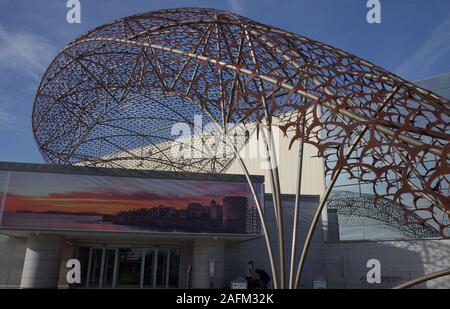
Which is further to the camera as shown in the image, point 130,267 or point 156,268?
point 156,268

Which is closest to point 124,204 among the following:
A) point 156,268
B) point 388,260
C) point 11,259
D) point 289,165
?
point 156,268

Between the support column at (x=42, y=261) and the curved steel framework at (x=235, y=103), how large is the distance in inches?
332

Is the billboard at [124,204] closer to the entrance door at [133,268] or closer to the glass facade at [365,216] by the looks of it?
the entrance door at [133,268]

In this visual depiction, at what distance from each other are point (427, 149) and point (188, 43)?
9684 millimetres

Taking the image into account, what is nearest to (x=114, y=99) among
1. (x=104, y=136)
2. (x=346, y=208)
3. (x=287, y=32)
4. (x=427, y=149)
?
(x=104, y=136)

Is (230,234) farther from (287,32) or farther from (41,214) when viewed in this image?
(287,32)

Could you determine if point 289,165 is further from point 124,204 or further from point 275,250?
point 124,204

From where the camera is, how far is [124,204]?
65.7 feet

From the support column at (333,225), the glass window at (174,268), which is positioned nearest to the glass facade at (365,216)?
the support column at (333,225)

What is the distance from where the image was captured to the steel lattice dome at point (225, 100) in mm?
7559

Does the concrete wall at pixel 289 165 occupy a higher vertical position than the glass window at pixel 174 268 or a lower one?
higher

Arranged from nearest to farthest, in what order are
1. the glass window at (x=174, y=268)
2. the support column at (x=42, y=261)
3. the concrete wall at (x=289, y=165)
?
1. the support column at (x=42, y=261)
2. the glass window at (x=174, y=268)
3. the concrete wall at (x=289, y=165)

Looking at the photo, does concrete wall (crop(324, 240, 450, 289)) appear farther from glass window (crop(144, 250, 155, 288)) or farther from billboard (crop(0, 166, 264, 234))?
glass window (crop(144, 250, 155, 288))

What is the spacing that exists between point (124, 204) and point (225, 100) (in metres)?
10.0
